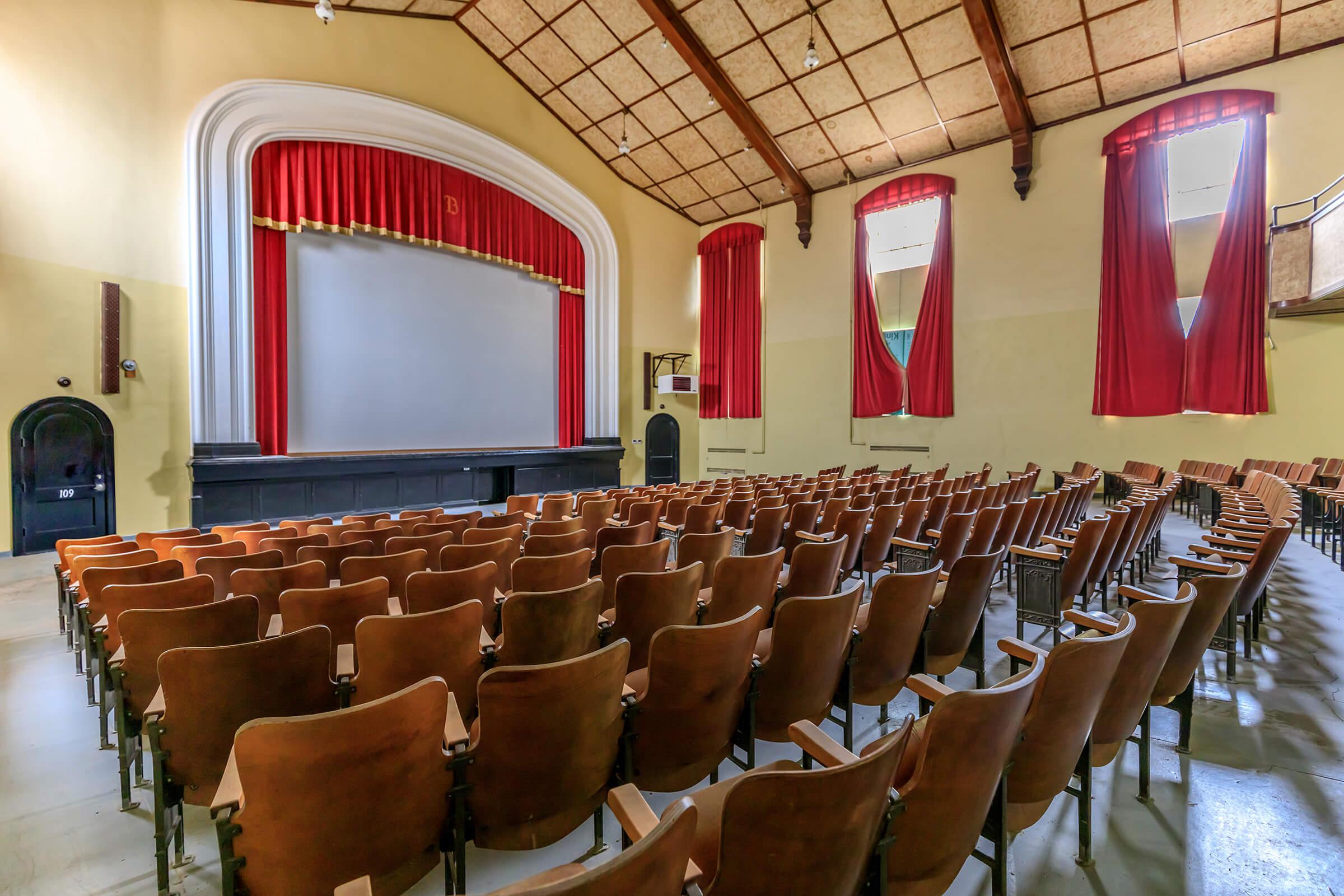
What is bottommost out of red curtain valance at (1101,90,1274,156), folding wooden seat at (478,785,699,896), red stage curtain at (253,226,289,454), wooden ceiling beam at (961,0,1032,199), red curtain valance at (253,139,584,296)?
folding wooden seat at (478,785,699,896)

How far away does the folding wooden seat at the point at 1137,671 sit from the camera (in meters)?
1.69

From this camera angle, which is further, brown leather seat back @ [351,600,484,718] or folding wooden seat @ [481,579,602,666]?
folding wooden seat @ [481,579,602,666]

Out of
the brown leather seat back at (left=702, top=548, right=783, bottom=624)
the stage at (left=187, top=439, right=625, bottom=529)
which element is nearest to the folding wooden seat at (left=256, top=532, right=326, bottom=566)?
the brown leather seat back at (left=702, top=548, right=783, bottom=624)

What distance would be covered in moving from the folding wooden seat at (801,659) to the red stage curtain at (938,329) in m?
10.1

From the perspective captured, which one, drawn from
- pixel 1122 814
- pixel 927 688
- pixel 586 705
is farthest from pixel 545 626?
pixel 1122 814

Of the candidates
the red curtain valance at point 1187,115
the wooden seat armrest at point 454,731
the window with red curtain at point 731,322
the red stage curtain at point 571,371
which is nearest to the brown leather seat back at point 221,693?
the wooden seat armrest at point 454,731

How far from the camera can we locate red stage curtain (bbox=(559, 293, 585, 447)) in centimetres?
1191

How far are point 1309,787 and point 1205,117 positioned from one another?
10.4m

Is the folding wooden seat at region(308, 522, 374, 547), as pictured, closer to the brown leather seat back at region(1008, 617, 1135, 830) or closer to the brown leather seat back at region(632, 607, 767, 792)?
the brown leather seat back at region(632, 607, 767, 792)

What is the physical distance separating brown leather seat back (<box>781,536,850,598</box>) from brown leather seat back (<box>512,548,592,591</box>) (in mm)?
1014

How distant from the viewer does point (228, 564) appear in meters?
3.11

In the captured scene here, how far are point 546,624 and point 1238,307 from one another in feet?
35.2

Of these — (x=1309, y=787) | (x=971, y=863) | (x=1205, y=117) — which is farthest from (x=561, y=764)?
(x=1205, y=117)

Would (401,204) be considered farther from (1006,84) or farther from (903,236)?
(1006,84)
